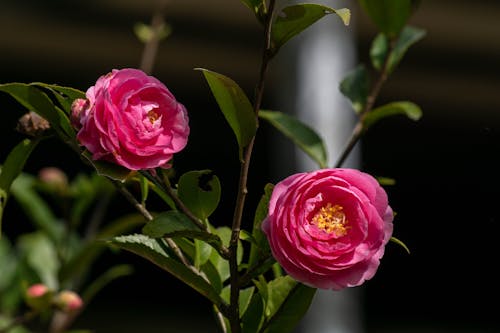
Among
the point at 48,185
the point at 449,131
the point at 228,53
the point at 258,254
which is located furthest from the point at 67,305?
the point at 449,131

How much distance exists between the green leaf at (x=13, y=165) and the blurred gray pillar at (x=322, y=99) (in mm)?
1719

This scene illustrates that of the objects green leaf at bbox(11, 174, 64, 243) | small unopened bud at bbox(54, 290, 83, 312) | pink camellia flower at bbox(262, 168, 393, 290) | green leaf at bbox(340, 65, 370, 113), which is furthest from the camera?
green leaf at bbox(11, 174, 64, 243)

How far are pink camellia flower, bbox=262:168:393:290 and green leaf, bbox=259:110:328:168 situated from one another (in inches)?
13.8

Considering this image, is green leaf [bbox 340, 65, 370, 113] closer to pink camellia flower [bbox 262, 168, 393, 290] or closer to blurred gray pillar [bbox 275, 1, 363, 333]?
pink camellia flower [bbox 262, 168, 393, 290]

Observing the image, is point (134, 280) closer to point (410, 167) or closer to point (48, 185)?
point (410, 167)

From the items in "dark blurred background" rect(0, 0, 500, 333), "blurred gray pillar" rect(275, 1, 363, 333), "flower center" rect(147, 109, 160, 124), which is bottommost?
"dark blurred background" rect(0, 0, 500, 333)

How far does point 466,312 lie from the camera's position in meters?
6.54

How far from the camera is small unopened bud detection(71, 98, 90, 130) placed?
2.39 feet

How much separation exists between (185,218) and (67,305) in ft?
1.74

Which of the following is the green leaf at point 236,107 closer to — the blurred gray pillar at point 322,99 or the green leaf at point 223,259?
the green leaf at point 223,259

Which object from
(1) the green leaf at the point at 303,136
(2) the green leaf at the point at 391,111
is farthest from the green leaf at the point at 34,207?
(2) the green leaf at the point at 391,111

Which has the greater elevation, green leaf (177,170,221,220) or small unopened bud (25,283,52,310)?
green leaf (177,170,221,220)

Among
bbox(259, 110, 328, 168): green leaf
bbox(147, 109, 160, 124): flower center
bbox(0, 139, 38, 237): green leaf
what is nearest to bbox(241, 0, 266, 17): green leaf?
bbox(147, 109, 160, 124): flower center

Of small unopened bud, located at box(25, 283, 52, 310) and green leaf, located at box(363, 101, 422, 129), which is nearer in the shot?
green leaf, located at box(363, 101, 422, 129)
